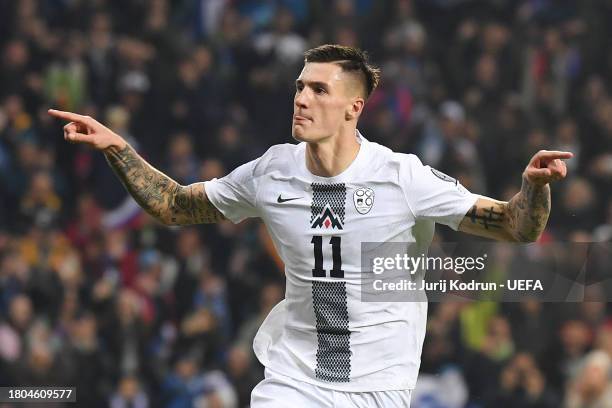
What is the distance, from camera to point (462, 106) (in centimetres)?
1270

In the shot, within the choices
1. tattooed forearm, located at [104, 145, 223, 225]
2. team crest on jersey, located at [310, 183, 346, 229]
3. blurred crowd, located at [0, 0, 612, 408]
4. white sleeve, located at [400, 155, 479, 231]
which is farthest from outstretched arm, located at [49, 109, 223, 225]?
blurred crowd, located at [0, 0, 612, 408]

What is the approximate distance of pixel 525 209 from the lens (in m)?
5.25

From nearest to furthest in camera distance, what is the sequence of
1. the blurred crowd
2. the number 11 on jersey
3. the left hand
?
the left hand → the number 11 on jersey → the blurred crowd

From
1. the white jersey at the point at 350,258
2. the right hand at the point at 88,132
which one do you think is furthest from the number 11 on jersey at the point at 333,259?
the right hand at the point at 88,132

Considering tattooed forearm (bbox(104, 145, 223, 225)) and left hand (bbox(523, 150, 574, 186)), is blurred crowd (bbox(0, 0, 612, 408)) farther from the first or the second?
left hand (bbox(523, 150, 574, 186))

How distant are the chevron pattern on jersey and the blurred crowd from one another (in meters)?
4.17

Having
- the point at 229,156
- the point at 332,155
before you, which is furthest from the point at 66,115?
the point at 229,156

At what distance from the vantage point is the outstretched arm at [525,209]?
5.07 meters

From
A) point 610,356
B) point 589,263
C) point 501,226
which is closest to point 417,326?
point 501,226

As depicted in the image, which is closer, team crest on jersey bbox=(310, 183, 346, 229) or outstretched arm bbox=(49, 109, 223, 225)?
team crest on jersey bbox=(310, 183, 346, 229)

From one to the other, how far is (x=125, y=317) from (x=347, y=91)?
5527 millimetres

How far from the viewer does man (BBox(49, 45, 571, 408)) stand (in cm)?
541

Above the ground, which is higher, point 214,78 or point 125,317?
point 214,78

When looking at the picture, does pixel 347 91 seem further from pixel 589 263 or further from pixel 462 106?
pixel 462 106
